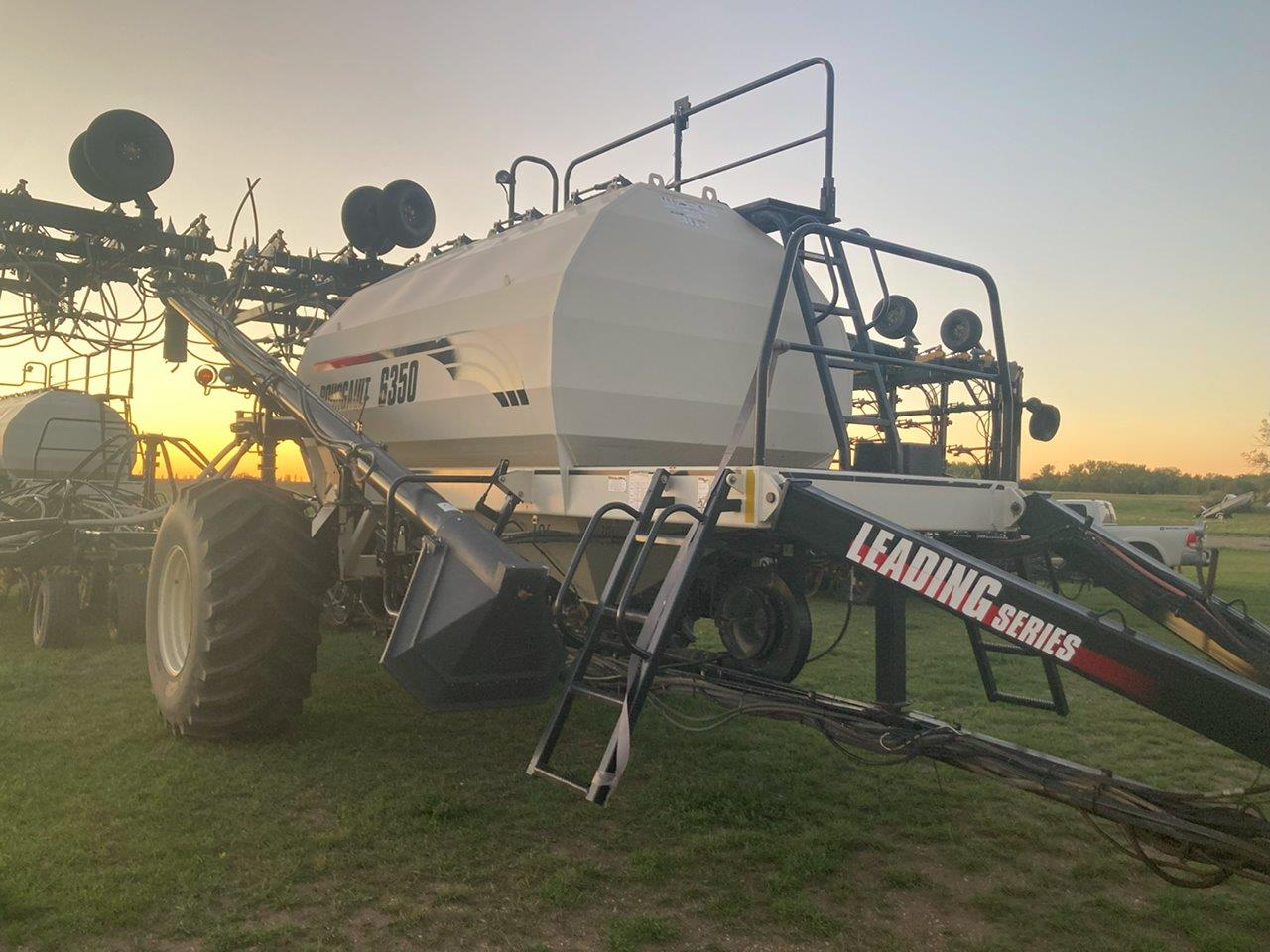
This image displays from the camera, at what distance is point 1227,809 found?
11.0ft

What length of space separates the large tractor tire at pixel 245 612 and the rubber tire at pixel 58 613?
4398 millimetres

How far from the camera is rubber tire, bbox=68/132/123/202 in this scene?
8406mm

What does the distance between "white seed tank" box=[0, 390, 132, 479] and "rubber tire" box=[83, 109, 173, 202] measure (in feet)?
14.7

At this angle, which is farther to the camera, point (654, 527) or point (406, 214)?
point (406, 214)

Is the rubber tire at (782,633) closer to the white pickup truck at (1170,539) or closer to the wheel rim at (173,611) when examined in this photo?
the wheel rim at (173,611)

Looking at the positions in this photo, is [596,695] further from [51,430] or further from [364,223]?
[51,430]

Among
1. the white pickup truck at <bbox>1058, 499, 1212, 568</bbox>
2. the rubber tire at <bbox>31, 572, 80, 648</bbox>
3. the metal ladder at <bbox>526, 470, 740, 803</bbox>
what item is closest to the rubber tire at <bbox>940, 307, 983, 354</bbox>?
the white pickup truck at <bbox>1058, 499, 1212, 568</bbox>

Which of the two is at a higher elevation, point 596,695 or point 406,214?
point 406,214

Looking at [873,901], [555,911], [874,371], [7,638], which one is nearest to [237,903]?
[555,911]

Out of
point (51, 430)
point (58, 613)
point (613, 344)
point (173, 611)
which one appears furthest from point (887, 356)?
point (51, 430)

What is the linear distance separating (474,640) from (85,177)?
21.8 feet

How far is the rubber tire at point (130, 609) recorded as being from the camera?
30.7ft

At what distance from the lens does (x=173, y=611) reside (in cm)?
614

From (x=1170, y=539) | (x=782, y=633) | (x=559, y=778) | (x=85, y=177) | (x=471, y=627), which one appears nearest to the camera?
(x=559, y=778)
